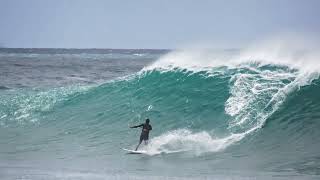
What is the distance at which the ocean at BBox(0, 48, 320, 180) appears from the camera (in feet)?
48.1

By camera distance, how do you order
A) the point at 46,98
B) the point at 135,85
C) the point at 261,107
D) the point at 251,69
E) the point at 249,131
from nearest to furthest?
1. the point at 249,131
2. the point at 261,107
3. the point at 251,69
4. the point at 135,85
5. the point at 46,98

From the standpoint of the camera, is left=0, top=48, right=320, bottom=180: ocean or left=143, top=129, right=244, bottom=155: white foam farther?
left=143, top=129, right=244, bottom=155: white foam

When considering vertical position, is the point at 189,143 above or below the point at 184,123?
below

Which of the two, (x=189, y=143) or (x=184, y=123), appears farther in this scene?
(x=184, y=123)

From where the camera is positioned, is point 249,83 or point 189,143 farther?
point 249,83

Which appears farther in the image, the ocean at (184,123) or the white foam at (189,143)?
the white foam at (189,143)

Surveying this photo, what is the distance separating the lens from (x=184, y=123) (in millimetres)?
19641

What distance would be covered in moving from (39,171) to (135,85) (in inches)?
437

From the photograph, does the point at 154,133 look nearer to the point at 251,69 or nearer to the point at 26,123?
the point at 251,69

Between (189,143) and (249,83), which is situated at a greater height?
(249,83)

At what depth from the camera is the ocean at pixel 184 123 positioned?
14.7 metres

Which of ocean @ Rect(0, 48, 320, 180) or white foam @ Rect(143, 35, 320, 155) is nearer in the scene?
ocean @ Rect(0, 48, 320, 180)

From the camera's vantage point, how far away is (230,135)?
692 inches

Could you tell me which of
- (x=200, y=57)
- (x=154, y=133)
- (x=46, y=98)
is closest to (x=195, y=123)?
(x=154, y=133)
